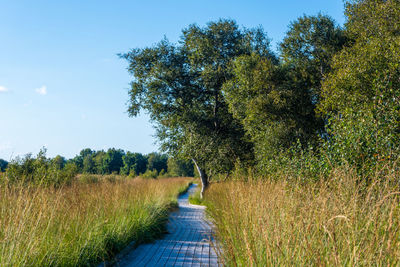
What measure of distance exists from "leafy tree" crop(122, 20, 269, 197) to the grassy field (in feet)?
28.3

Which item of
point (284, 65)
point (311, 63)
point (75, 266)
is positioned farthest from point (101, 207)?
point (311, 63)

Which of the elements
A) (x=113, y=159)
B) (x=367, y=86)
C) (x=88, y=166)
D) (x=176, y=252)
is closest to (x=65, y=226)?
(x=176, y=252)

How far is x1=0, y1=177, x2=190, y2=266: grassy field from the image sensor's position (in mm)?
3387

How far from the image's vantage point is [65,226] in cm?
422

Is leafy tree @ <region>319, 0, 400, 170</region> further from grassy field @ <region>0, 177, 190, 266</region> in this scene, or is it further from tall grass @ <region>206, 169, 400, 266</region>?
grassy field @ <region>0, 177, 190, 266</region>

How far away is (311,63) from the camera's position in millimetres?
14633

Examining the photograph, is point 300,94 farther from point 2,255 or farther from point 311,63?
point 2,255

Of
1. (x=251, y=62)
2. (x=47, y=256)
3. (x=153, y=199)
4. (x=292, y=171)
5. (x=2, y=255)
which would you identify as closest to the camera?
(x=2, y=255)

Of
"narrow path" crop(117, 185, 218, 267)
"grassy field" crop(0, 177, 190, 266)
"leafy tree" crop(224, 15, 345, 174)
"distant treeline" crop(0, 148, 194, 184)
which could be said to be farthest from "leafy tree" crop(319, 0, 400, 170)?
"distant treeline" crop(0, 148, 194, 184)

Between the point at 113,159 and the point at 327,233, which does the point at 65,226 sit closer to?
the point at 327,233

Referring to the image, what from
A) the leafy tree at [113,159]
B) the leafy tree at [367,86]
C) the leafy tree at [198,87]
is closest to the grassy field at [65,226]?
the leafy tree at [367,86]

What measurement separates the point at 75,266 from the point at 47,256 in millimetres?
415

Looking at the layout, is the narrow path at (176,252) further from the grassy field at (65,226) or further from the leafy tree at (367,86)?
the leafy tree at (367,86)

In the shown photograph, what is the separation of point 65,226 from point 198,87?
44.9ft
